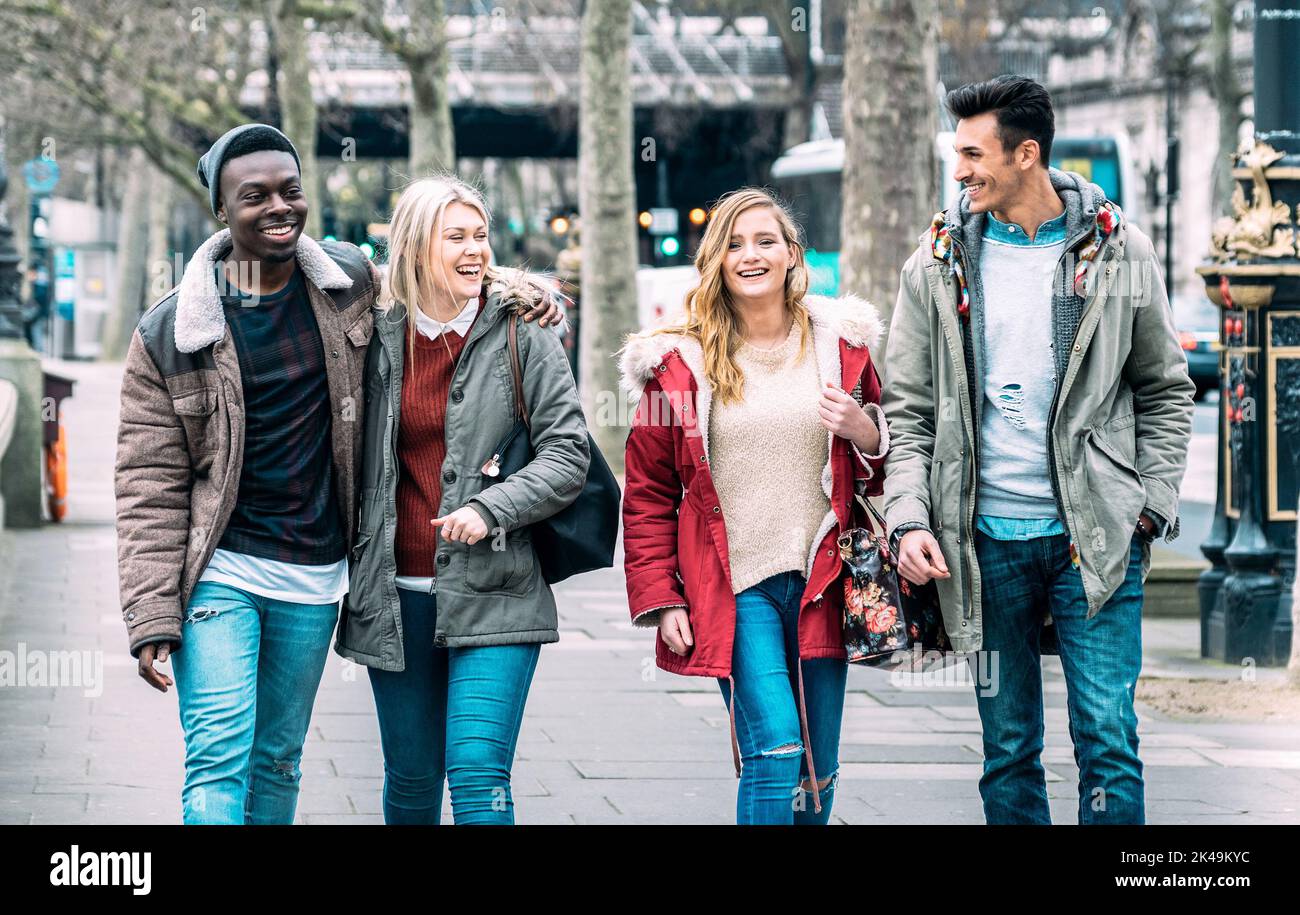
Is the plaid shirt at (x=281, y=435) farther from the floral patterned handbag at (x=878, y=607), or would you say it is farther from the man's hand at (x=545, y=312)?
the floral patterned handbag at (x=878, y=607)

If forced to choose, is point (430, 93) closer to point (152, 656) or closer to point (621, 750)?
point (621, 750)

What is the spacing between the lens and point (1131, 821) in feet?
13.7

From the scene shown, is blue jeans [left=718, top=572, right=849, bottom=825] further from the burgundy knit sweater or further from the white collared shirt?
the white collared shirt

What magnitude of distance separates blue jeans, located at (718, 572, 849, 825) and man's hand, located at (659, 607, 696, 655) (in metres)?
0.11

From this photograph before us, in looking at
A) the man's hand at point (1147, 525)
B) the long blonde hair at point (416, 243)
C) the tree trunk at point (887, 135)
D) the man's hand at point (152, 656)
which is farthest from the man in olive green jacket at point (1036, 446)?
Result: the tree trunk at point (887, 135)

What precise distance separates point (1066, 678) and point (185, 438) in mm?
1931

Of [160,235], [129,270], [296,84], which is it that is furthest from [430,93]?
[160,235]

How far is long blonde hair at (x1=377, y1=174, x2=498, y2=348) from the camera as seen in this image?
13.9 feet

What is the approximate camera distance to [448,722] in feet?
13.7

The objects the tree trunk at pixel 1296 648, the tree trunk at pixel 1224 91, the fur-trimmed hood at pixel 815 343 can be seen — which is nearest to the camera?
the fur-trimmed hood at pixel 815 343

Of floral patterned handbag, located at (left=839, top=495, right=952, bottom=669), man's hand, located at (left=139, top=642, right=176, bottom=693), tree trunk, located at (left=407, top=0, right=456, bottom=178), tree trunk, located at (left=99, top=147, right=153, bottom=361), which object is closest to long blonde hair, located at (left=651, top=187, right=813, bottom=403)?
floral patterned handbag, located at (left=839, top=495, right=952, bottom=669)

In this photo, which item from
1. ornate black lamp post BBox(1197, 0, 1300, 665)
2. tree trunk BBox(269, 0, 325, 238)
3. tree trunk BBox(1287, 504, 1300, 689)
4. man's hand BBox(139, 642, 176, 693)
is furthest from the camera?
tree trunk BBox(269, 0, 325, 238)

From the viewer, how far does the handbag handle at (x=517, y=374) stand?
427 centimetres

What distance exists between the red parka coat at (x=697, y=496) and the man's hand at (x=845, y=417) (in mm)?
77
